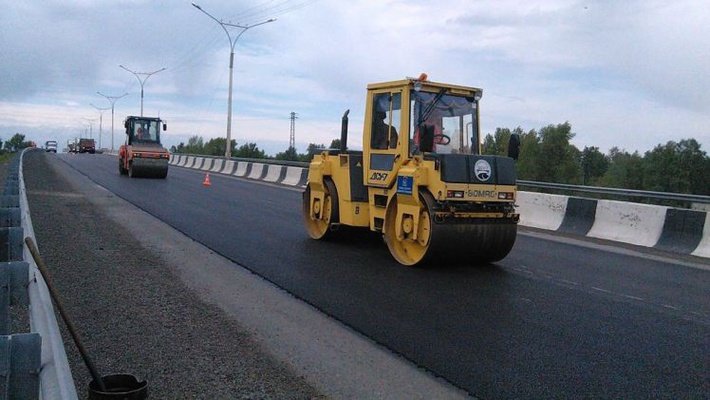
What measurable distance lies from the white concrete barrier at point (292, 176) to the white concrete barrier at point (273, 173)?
0.97 m

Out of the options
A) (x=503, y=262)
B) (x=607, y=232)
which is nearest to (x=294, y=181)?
(x=607, y=232)

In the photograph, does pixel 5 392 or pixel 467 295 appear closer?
pixel 5 392

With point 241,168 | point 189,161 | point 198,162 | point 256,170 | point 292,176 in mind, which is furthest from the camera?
point 189,161

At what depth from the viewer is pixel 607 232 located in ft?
41.5

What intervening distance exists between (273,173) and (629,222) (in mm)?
19858

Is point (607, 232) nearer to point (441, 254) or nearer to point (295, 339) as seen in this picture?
point (441, 254)

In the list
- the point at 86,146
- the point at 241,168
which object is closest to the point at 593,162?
the point at 241,168

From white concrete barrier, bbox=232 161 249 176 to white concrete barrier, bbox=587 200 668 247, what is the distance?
23410 millimetres

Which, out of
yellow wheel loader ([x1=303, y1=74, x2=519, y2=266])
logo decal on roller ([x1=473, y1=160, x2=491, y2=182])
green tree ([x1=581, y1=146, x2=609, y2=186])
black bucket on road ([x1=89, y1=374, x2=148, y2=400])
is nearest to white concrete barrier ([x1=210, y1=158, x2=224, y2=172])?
yellow wheel loader ([x1=303, y1=74, x2=519, y2=266])

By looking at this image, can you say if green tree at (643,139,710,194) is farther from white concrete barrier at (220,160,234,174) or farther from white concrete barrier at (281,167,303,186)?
white concrete barrier at (220,160,234,174)

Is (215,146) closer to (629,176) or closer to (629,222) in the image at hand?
(629,176)

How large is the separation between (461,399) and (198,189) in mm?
18270

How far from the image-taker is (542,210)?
47.2 feet

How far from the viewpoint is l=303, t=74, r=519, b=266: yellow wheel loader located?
8102 millimetres
